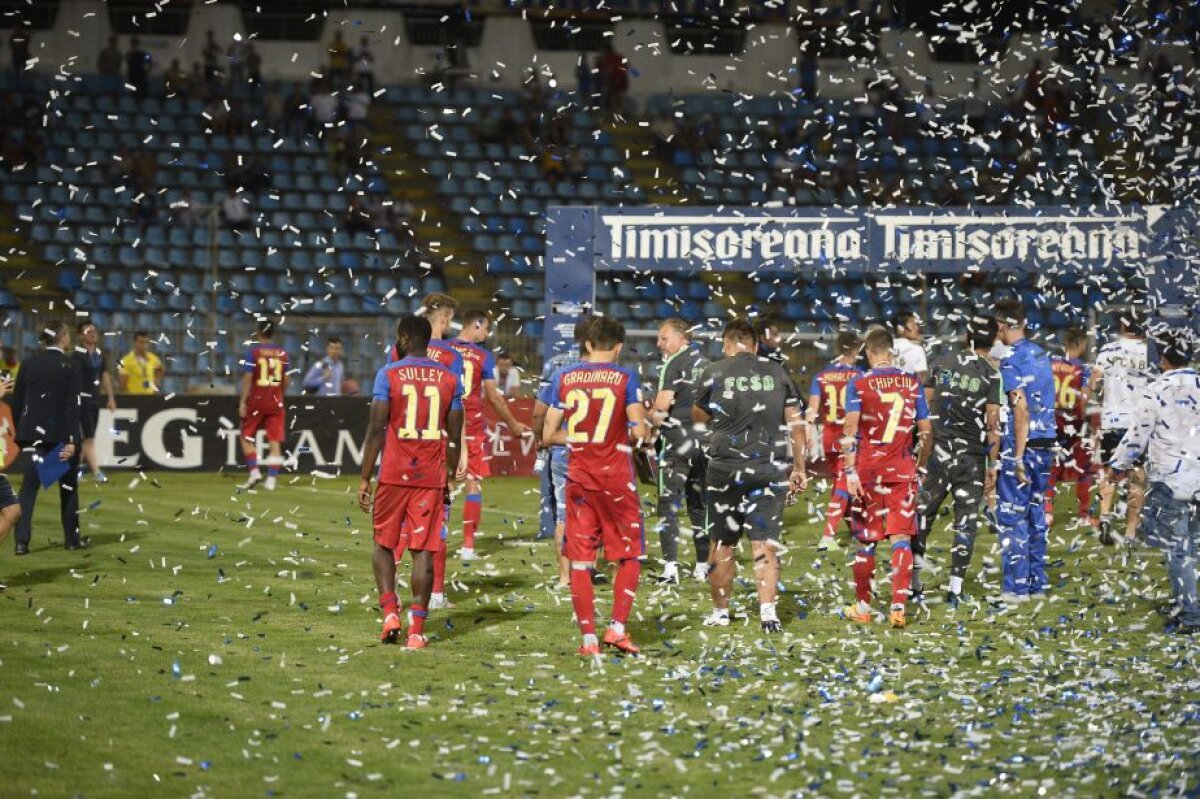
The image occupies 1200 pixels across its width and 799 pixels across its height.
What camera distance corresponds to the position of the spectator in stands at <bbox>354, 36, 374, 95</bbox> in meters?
34.7

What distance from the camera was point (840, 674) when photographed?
9.63m

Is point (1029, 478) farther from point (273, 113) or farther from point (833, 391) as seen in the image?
point (273, 113)

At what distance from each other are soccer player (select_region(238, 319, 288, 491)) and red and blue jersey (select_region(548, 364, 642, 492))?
1292 centimetres

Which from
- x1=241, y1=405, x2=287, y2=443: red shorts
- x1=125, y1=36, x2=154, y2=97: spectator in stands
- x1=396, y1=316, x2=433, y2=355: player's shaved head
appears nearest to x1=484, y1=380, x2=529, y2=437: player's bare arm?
x1=396, y1=316, x2=433, y2=355: player's shaved head

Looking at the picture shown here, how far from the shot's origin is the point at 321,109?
111 ft

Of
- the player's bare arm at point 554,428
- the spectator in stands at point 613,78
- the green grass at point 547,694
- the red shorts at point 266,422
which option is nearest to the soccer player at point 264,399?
the red shorts at point 266,422

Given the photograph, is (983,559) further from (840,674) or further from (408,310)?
(408,310)

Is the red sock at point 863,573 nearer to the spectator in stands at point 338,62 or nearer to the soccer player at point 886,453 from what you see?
the soccer player at point 886,453

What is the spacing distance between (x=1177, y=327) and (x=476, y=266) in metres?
17.7

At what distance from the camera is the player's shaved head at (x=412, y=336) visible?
10461 millimetres

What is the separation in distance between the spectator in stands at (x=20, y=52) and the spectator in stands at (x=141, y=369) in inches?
398

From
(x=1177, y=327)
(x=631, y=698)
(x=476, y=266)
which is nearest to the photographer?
(x=631, y=698)

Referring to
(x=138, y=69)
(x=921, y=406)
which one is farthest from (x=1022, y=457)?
(x=138, y=69)

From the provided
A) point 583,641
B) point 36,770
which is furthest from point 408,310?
point 36,770
